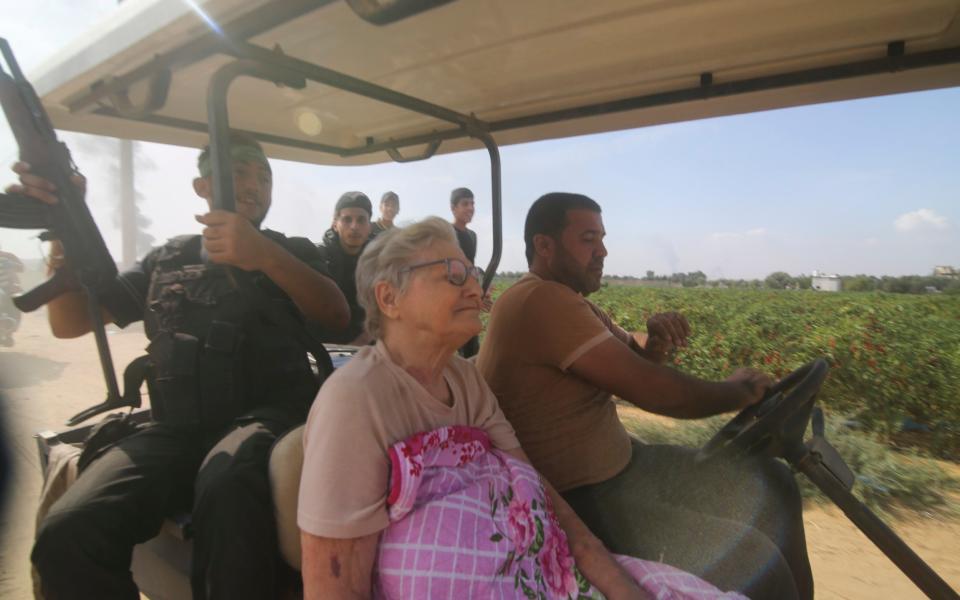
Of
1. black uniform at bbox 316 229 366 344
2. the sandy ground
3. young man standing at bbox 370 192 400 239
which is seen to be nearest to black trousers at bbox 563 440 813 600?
the sandy ground

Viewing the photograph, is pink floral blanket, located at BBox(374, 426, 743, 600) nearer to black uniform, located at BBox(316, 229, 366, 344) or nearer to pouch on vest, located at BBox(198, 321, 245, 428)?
pouch on vest, located at BBox(198, 321, 245, 428)

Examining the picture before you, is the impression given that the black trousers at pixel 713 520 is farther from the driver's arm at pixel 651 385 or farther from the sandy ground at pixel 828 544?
the sandy ground at pixel 828 544

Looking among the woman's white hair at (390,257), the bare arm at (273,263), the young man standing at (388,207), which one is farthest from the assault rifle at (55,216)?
the young man standing at (388,207)

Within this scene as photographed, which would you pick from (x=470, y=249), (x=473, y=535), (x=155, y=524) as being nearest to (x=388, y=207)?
(x=470, y=249)

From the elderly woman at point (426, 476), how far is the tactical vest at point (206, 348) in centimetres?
49

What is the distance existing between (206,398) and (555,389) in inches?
44.3

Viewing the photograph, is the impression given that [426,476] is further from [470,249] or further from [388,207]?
[388,207]

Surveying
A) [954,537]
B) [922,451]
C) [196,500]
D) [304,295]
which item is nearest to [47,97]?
[304,295]

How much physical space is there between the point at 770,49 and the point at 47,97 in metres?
2.47

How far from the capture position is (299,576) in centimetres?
144

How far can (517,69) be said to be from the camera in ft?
6.34

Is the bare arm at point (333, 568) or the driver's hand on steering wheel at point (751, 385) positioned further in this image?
the driver's hand on steering wheel at point (751, 385)

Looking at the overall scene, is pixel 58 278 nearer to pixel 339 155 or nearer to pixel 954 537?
pixel 339 155

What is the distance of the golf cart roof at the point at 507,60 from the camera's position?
4.78ft
